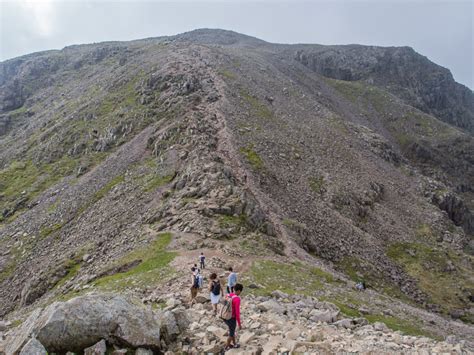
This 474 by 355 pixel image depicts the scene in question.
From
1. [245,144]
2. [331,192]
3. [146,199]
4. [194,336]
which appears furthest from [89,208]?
[194,336]

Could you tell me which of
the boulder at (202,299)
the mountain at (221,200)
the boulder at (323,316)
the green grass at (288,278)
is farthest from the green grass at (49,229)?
the boulder at (323,316)

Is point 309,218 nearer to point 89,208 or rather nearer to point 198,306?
point 89,208

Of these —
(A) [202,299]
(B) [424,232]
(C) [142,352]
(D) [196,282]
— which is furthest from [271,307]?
(B) [424,232]

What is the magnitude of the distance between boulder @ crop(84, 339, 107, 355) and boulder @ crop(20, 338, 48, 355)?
136 centimetres

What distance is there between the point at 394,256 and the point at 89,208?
147 feet

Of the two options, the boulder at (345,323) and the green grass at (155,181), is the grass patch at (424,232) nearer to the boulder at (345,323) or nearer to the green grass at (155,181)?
the green grass at (155,181)

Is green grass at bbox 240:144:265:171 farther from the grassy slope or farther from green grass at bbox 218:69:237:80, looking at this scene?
green grass at bbox 218:69:237:80

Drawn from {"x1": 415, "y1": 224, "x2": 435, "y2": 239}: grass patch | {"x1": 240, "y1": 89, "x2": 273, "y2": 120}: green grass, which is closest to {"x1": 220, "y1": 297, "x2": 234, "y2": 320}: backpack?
{"x1": 415, "y1": 224, "x2": 435, "y2": 239}: grass patch

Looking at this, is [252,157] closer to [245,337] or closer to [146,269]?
[146,269]

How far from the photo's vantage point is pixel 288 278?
1417 inches

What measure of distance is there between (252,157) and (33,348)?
54415 mm

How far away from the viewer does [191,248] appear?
40.2 meters

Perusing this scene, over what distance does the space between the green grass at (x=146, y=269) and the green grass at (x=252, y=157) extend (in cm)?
2430

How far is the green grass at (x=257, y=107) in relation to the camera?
87775 mm
